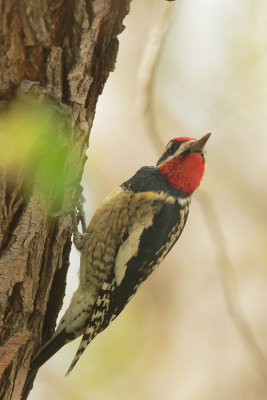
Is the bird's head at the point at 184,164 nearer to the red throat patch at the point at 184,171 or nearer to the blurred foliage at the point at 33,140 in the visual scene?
the red throat patch at the point at 184,171

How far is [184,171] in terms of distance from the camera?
3037 mm

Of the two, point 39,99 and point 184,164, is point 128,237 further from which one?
point 39,99

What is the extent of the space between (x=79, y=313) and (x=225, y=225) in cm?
238

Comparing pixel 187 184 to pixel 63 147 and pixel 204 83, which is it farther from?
pixel 204 83

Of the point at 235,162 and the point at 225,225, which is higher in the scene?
the point at 235,162

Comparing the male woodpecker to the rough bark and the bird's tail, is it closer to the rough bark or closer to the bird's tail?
the bird's tail

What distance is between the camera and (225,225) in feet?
15.9

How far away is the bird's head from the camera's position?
298 cm

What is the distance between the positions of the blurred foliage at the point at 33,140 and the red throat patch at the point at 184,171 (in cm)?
114

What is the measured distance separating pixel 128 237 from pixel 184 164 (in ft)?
1.72

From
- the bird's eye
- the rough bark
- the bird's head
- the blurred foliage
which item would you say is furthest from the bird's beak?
the blurred foliage

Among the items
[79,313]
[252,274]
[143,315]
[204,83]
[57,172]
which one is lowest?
[143,315]

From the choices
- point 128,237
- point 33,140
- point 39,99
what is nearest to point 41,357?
point 128,237

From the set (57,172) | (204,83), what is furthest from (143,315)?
(57,172)
